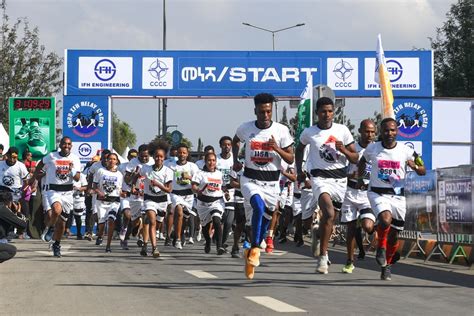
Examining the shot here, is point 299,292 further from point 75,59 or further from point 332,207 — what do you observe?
point 75,59

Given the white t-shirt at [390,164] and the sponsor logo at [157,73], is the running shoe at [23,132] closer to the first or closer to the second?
the sponsor logo at [157,73]

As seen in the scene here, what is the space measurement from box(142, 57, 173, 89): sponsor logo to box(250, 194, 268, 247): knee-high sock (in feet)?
55.1

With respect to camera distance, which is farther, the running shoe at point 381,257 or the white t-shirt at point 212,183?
the white t-shirt at point 212,183

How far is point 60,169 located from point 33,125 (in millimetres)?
13120

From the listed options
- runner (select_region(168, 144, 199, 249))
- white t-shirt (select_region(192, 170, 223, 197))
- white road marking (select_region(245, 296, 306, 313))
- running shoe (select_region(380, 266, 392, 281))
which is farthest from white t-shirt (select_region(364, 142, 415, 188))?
runner (select_region(168, 144, 199, 249))

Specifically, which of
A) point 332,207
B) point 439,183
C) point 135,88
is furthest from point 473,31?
point 332,207

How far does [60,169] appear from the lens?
16906 mm

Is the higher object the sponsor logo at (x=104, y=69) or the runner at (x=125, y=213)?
the sponsor logo at (x=104, y=69)

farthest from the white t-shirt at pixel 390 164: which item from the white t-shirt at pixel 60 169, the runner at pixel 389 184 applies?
the white t-shirt at pixel 60 169

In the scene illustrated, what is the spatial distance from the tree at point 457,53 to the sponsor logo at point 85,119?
47452mm

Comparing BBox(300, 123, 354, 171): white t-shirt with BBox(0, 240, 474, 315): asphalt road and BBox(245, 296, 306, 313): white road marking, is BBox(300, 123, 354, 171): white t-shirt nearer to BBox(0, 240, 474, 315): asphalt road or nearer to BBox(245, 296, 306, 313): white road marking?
BBox(0, 240, 474, 315): asphalt road

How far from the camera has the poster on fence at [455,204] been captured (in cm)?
1552

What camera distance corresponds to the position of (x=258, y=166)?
40.1 feet

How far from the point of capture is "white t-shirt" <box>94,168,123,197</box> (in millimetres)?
19688
